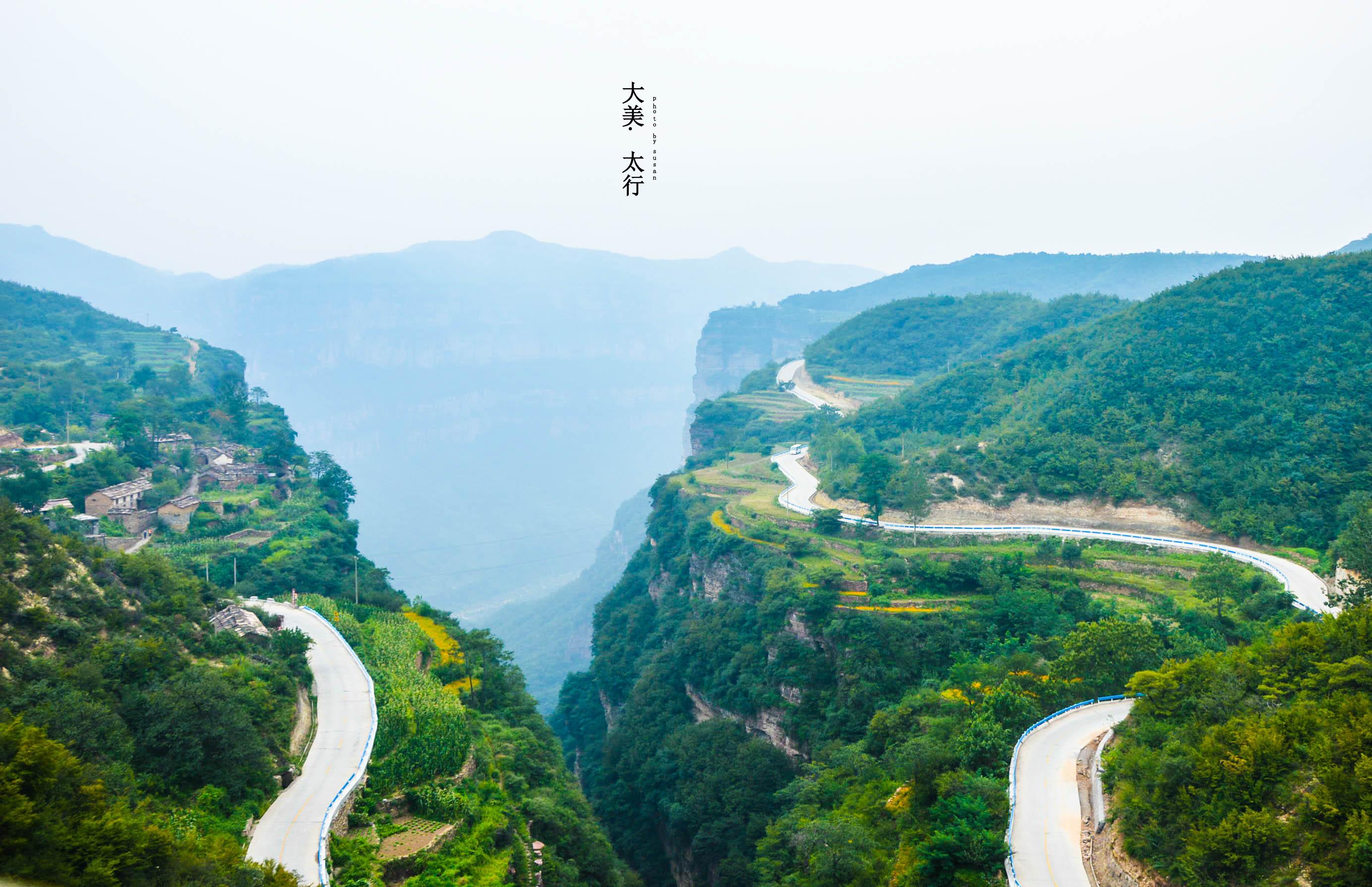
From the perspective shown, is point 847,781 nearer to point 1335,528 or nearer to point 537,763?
point 537,763

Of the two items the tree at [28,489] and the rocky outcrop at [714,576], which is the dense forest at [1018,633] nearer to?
the rocky outcrop at [714,576]

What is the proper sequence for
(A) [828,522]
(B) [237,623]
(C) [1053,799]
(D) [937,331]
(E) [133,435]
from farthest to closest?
(D) [937,331] → (E) [133,435] → (A) [828,522] → (B) [237,623] → (C) [1053,799]

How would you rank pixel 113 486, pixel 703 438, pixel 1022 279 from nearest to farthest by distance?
pixel 113 486 < pixel 703 438 < pixel 1022 279

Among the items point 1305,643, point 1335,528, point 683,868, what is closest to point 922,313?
point 1335,528

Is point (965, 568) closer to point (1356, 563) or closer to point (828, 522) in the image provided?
point (828, 522)

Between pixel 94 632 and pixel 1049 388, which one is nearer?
pixel 94 632

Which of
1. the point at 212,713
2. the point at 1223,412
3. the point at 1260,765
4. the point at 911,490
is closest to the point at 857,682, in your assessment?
the point at 911,490

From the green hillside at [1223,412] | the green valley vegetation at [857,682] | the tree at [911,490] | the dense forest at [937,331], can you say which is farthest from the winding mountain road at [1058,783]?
the dense forest at [937,331]
